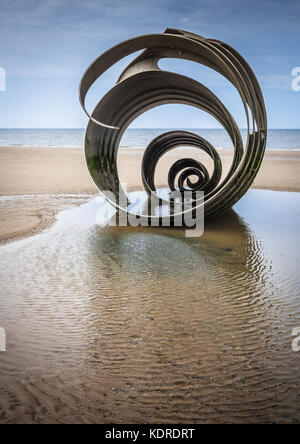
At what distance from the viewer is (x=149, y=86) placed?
339 inches

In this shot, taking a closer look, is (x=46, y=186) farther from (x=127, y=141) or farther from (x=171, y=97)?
(x=127, y=141)

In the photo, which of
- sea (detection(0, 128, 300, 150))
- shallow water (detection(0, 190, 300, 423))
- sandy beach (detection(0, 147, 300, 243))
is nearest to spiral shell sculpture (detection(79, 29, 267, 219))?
shallow water (detection(0, 190, 300, 423))

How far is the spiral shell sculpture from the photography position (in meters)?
6.83

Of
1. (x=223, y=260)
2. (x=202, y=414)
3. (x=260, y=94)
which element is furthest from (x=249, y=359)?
(x=260, y=94)

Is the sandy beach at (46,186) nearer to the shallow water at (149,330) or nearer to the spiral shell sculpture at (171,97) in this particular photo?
the shallow water at (149,330)

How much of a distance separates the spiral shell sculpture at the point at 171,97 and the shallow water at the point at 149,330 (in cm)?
142

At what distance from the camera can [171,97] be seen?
941 cm

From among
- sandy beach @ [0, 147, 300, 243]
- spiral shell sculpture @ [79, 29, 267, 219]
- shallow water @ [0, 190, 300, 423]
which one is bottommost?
shallow water @ [0, 190, 300, 423]

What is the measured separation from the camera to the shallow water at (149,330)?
2578 mm

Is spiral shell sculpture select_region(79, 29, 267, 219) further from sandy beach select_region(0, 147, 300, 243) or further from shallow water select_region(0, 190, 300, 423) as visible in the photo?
sandy beach select_region(0, 147, 300, 243)

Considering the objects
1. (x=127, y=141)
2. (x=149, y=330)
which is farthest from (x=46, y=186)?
(x=127, y=141)

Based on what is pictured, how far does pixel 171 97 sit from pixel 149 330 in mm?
7117

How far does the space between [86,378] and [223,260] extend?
3.23 meters

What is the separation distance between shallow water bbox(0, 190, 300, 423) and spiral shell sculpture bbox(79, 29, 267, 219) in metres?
1.42
